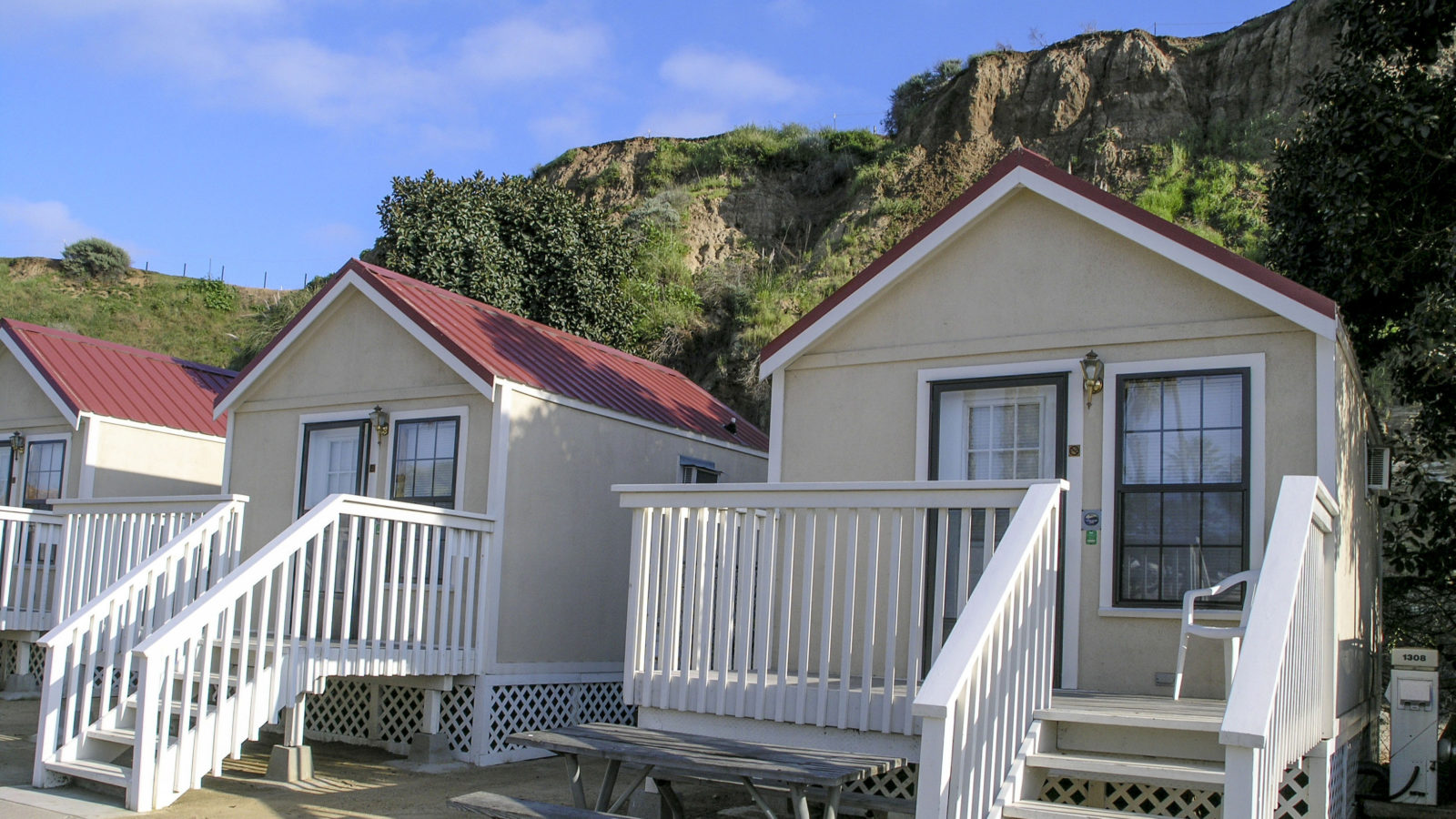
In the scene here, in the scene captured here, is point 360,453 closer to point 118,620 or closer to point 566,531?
point 566,531

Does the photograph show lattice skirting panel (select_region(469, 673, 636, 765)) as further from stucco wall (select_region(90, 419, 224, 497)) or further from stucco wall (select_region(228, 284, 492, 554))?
stucco wall (select_region(90, 419, 224, 497))

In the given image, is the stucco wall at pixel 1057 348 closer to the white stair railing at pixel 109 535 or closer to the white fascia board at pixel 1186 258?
the white fascia board at pixel 1186 258

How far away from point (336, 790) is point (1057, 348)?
5.86 meters

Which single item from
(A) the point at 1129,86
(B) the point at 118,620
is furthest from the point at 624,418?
(A) the point at 1129,86

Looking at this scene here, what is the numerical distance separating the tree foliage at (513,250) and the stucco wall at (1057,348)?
47.7 ft

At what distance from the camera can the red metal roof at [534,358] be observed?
10.5 metres

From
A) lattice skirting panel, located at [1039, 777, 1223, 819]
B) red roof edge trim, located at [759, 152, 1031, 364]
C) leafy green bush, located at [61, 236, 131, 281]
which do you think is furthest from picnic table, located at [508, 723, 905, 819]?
leafy green bush, located at [61, 236, 131, 281]

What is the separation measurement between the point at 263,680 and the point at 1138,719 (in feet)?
17.9

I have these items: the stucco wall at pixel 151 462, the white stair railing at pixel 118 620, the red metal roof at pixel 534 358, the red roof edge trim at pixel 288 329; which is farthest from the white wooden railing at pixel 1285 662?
the stucco wall at pixel 151 462

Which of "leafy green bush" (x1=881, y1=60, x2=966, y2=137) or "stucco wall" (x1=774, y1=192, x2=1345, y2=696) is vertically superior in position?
"leafy green bush" (x1=881, y1=60, x2=966, y2=137)

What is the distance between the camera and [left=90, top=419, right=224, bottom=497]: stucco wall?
1386cm

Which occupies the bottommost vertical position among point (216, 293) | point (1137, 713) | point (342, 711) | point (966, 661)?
point (342, 711)

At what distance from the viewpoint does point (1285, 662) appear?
4934 millimetres

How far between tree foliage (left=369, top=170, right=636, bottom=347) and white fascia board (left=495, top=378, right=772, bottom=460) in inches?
395
